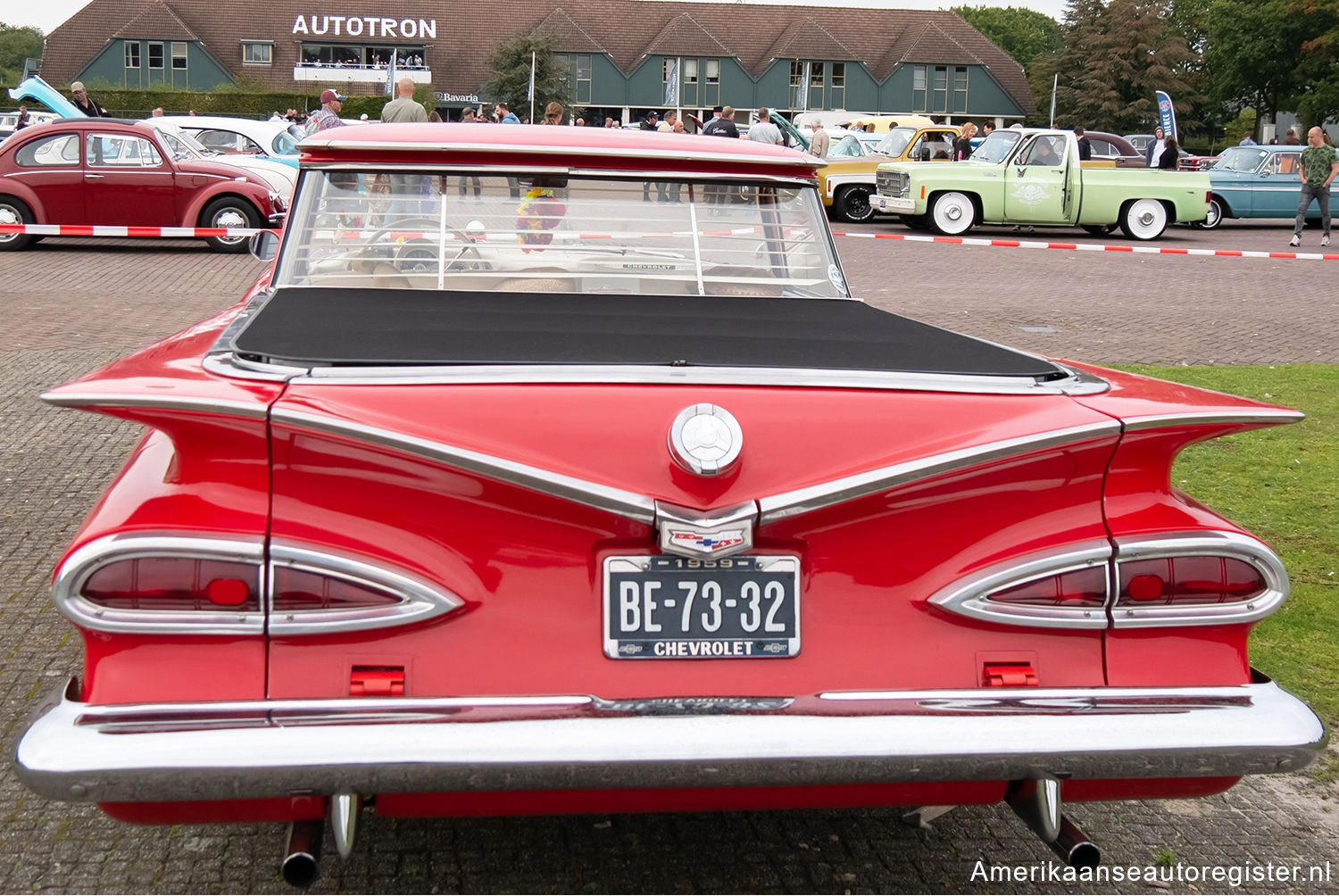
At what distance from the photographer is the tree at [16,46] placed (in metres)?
146

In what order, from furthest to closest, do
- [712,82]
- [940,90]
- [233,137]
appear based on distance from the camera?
[940,90]
[712,82]
[233,137]

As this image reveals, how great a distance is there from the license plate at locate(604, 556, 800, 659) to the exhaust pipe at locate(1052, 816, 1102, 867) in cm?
70

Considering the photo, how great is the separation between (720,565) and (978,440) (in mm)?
540

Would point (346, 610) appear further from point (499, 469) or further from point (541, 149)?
point (541, 149)

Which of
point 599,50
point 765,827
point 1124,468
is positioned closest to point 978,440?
point 1124,468

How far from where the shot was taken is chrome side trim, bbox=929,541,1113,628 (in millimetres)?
2537

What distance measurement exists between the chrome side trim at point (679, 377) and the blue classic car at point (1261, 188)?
24301mm

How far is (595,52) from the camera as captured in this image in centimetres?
8106

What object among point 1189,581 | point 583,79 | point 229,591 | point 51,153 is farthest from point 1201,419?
point 583,79

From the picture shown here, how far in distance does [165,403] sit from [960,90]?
88.3 m

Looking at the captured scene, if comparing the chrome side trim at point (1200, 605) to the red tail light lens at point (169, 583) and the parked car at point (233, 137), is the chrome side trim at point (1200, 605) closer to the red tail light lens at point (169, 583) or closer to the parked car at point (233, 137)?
the red tail light lens at point (169, 583)

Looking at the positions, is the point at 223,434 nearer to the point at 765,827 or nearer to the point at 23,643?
the point at 765,827

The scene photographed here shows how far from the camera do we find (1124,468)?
2.57 meters

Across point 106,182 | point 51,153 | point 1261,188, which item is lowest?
point 106,182
